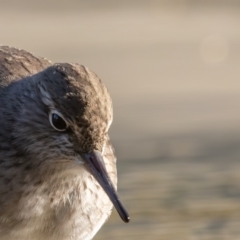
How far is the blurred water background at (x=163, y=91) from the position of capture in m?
8.31

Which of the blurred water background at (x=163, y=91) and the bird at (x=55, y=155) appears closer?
the bird at (x=55, y=155)

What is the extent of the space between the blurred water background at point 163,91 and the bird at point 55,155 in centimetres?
101

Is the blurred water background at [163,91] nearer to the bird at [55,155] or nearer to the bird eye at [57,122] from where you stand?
the bird at [55,155]

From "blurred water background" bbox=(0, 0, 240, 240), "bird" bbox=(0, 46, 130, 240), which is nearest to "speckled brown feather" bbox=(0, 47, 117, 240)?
"bird" bbox=(0, 46, 130, 240)

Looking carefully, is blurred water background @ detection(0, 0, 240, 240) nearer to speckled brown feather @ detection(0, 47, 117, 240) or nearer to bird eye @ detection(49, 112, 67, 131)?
speckled brown feather @ detection(0, 47, 117, 240)


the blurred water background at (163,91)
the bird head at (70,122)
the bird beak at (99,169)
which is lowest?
the blurred water background at (163,91)

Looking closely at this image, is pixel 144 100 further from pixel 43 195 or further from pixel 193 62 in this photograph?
pixel 43 195

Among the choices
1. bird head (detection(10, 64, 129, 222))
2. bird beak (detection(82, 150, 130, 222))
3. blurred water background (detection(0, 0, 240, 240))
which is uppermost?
bird head (detection(10, 64, 129, 222))

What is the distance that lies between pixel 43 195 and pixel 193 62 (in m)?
4.92

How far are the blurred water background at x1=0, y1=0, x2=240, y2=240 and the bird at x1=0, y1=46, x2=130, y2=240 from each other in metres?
1.01

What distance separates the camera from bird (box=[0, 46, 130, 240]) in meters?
6.47

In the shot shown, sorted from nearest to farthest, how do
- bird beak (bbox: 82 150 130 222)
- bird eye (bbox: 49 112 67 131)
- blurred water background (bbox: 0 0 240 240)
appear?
bird beak (bbox: 82 150 130 222), bird eye (bbox: 49 112 67 131), blurred water background (bbox: 0 0 240 240)

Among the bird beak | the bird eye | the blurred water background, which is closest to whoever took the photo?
the bird beak

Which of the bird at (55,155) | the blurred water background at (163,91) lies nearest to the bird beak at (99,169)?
the bird at (55,155)
